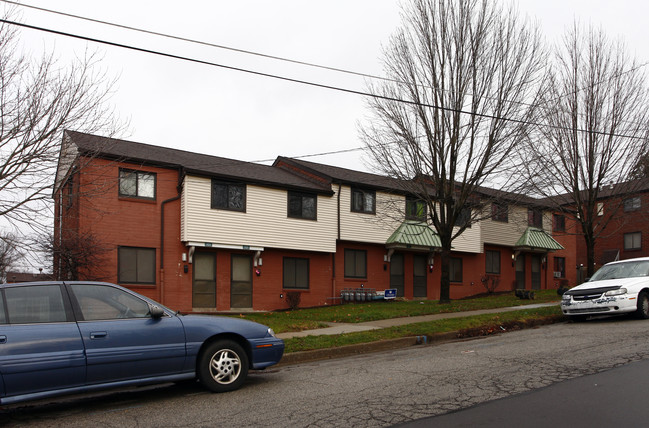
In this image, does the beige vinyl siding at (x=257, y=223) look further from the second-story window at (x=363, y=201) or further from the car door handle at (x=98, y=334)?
the car door handle at (x=98, y=334)

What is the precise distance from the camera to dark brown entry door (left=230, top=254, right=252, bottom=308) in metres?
22.9

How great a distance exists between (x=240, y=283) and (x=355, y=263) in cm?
593

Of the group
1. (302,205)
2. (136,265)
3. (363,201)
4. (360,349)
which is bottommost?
(360,349)

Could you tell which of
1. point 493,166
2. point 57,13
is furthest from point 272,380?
→ point 493,166

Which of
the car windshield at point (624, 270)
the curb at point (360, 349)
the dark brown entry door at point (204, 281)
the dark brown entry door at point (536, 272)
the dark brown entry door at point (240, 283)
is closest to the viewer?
the curb at point (360, 349)

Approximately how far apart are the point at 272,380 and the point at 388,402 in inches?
92.0

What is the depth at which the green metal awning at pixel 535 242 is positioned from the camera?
32.3 metres

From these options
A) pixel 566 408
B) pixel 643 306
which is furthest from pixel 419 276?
pixel 566 408

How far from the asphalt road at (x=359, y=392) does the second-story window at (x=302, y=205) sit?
14046 millimetres

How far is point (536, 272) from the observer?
34.7 metres

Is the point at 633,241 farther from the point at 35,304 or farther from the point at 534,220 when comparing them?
the point at 35,304

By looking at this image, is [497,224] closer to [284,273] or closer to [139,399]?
[284,273]

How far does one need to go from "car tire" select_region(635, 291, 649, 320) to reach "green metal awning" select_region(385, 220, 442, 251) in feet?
41.0

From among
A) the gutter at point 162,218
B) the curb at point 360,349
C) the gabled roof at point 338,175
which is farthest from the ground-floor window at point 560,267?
the curb at point 360,349
